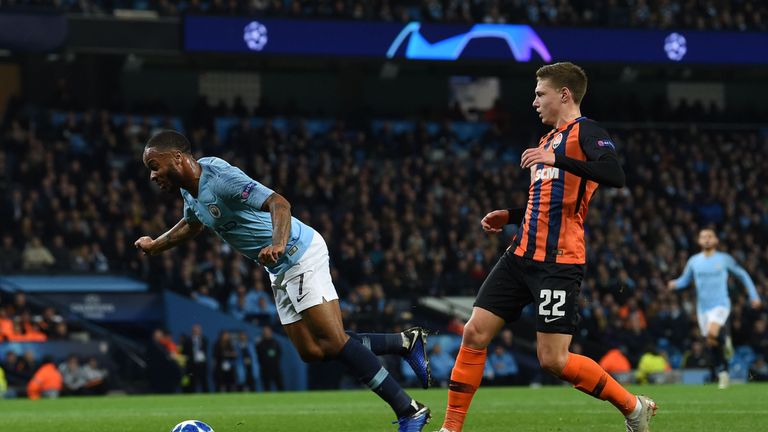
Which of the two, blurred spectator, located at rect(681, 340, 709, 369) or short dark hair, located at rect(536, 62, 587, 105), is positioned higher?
short dark hair, located at rect(536, 62, 587, 105)

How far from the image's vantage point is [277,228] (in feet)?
23.5

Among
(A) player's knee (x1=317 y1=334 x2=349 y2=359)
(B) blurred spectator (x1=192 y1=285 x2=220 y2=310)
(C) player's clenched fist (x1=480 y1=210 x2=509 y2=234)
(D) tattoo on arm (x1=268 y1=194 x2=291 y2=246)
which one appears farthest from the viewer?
(B) blurred spectator (x1=192 y1=285 x2=220 y2=310)

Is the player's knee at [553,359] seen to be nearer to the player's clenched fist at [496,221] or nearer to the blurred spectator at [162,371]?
the player's clenched fist at [496,221]

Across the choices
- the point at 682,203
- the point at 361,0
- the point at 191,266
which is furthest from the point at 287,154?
the point at 682,203

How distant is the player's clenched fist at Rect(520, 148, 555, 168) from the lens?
6.89 metres

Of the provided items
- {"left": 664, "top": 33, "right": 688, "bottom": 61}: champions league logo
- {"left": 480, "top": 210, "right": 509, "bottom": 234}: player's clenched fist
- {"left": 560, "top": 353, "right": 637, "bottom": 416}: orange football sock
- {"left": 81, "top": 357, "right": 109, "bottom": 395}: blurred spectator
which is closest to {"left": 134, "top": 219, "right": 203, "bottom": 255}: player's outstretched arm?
{"left": 480, "top": 210, "right": 509, "bottom": 234}: player's clenched fist

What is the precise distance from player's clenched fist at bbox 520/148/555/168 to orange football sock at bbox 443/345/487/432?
134cm

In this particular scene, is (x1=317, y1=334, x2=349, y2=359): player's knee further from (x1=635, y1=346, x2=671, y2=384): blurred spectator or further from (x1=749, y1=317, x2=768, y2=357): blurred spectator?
(x1=749, y1=317, x2=768, y2=357): blurred spectator

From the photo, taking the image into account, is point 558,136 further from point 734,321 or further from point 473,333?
point 734,321

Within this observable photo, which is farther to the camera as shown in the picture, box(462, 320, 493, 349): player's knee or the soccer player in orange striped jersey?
box(462, 320, 493, 349): player's knee

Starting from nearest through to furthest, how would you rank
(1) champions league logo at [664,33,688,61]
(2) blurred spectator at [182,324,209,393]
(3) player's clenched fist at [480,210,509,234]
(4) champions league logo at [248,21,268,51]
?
(3) player's clenched fist at [480,210,509,234]
(2) blurred spectator at [182,324,209,393]
(4) champions league logo at [248,21,268,51]
(1) champions league logo at [664,33,688,61]

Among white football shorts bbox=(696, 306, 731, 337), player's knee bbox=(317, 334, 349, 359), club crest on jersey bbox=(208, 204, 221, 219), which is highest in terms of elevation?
club crest on jersey bbox=(208, 204, 221, 219)

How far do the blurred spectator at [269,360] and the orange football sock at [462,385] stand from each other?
14.3 meters

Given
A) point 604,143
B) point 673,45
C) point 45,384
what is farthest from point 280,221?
point 673,45
